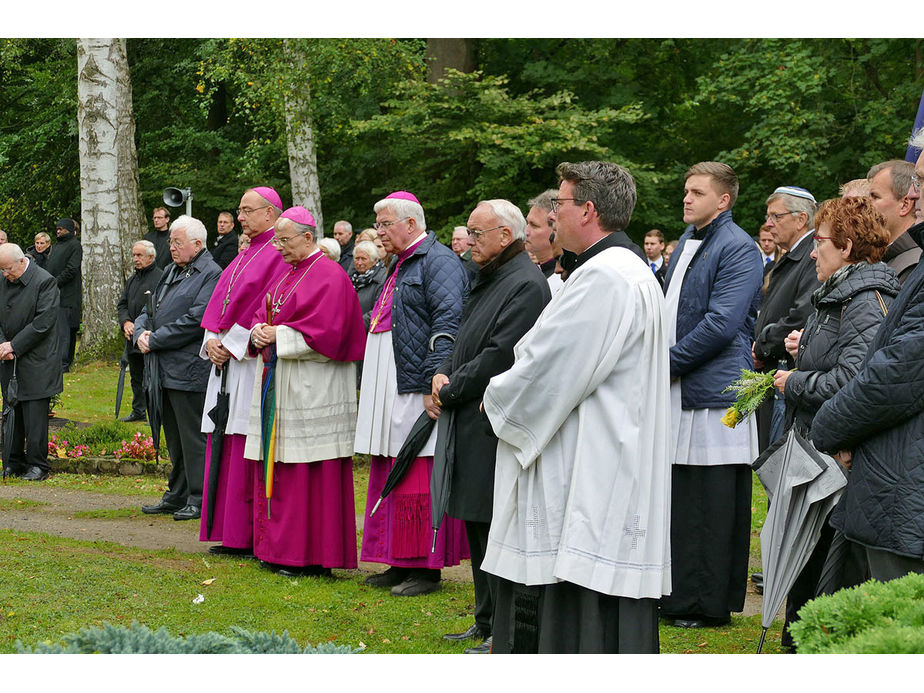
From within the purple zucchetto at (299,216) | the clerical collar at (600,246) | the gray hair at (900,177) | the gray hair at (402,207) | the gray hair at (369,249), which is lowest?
the clerical collar at (600,246)

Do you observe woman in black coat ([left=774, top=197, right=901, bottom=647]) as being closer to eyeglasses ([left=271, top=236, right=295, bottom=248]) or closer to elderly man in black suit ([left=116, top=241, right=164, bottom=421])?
eyeglasses ([left=271, top=236, right=295, bottom=248])

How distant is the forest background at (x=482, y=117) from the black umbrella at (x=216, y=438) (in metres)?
11.3

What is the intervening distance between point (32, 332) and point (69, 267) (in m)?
8.90

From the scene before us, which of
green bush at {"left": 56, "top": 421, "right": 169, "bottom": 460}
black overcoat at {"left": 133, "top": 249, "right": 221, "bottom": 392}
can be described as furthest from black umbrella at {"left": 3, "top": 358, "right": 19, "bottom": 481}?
black overcoat at {"left": 133, "top": 249, "right": 221, "bottom": 392}

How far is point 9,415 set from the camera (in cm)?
1097

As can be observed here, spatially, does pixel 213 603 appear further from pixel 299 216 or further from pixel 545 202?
pixel 545 202

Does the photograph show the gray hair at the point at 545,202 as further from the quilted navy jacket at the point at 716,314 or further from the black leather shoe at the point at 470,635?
the black leather shoe at the point at 470,635

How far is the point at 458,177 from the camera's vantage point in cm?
2184

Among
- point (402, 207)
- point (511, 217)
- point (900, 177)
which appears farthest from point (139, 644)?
point (900, 177)

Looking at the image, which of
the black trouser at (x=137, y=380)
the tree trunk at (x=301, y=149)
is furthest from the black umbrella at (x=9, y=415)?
the tree trunk at (x=301, y=149)

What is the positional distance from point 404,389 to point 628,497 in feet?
9.70

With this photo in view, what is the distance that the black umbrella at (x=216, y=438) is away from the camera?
25.8 feet

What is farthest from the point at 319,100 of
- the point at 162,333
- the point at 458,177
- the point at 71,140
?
the point at 162,333

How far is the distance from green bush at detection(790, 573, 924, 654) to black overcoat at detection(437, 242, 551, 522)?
2.26 m
